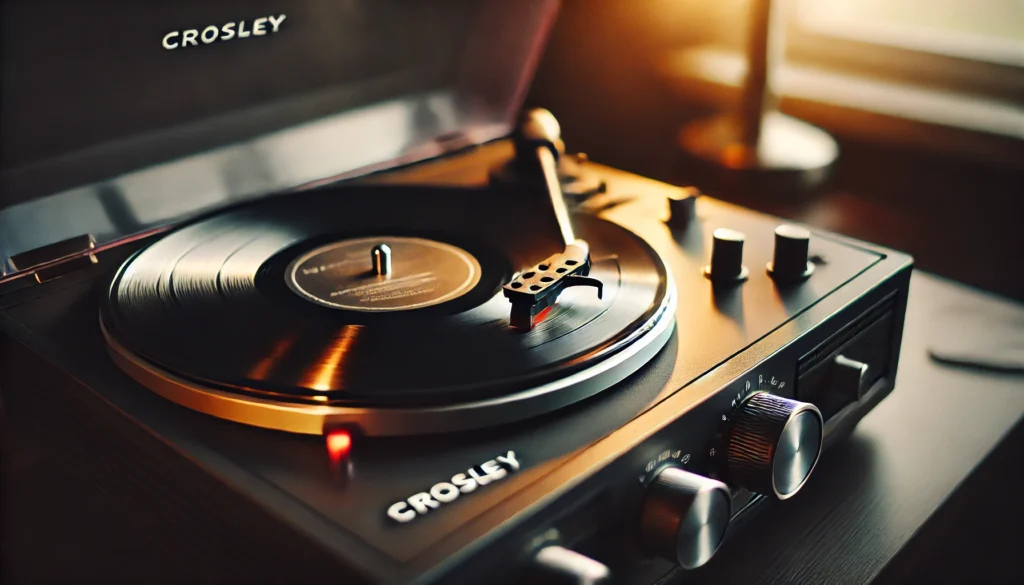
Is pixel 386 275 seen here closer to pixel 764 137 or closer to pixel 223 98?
pixel 223 98

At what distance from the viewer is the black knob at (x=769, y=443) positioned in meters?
0.72

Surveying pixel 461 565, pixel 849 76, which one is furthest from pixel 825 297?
pixel 849 76

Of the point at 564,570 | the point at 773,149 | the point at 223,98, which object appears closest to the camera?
the point at 564,570

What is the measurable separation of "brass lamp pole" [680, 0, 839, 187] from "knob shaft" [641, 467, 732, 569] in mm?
936

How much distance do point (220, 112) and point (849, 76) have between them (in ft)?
4.18

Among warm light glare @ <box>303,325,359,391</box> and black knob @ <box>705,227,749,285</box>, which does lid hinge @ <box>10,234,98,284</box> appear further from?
black knob @ <box>705,227,749,285</box>

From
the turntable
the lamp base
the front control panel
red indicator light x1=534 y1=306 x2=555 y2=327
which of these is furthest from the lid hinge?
the lamp base

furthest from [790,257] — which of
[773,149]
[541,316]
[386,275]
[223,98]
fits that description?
[773,149]

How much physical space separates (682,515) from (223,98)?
0.69 m

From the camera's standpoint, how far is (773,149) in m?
1.60

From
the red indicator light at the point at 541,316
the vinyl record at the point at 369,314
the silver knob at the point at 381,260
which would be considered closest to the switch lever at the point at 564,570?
the vinyl record at the point at 369,314

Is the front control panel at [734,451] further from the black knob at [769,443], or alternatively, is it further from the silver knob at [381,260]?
the silver knob at [381,260]

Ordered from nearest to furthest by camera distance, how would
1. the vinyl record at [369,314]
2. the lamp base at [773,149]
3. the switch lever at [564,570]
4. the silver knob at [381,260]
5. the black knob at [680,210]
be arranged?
1. the switch lever at [564,570]
2. the vinyl record at [369,314]
3. the silver knob at [381,260]
4. the black knob at [680,210]
5. the lamp base at [773,149]

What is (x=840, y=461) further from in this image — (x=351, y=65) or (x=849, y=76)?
(x=849, y=76)
